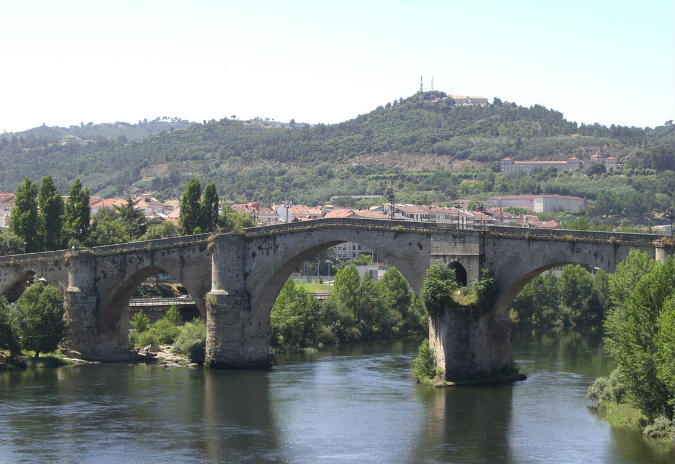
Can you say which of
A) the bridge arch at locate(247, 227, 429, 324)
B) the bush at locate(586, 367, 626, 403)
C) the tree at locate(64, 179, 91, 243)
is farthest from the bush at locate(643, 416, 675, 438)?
the tree at locate(64, 179, 91, 243)

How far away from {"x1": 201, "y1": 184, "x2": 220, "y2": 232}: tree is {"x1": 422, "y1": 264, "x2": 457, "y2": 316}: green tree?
35075 mm

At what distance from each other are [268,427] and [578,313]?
4698 cm

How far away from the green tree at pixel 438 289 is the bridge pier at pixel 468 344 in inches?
15.8

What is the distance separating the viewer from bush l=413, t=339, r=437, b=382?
167 feet

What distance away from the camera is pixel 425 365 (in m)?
51.1

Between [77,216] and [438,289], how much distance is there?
3703 cm

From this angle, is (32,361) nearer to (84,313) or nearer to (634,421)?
(84,313)

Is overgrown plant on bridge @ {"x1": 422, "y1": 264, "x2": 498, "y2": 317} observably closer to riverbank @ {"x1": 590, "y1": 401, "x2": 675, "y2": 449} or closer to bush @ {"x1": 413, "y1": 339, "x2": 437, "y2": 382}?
bush @ {"x1": 413, "y1": 339, "x2": 437, "y2": 382}

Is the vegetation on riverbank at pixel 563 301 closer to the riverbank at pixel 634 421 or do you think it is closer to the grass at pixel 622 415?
the grass at pixel 622 415

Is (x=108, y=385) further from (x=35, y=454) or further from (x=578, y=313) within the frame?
(x=578, y=313)

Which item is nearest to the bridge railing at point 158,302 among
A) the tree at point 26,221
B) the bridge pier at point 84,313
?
the bridge pier at point 84,313

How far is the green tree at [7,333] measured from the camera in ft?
187

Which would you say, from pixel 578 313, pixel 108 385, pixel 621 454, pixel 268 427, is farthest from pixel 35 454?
pixel 578 313

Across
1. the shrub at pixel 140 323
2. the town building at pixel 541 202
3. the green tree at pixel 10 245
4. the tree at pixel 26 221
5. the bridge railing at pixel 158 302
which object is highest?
the town building at pixel 541 202
